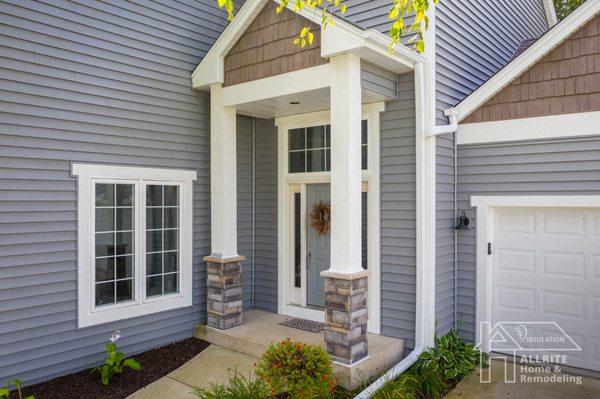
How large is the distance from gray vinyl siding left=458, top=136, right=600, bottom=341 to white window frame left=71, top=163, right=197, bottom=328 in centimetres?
347

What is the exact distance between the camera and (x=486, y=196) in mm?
5504

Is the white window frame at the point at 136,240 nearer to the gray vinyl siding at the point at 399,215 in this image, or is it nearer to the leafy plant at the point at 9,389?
the leafy plant at the point at 9,389

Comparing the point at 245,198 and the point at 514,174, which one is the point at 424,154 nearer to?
the point at 514,174

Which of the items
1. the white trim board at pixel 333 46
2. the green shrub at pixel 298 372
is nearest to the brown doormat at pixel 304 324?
the green shrub at pixel 298 372

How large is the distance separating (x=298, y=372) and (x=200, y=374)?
5.04 feet

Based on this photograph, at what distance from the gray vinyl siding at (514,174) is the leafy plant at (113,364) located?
3.85 metres

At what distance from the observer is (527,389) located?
4.66 m

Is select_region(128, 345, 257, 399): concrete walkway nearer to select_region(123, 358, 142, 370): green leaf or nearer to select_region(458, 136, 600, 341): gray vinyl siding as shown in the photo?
select_region(123, 358, 142, 370): green leaf

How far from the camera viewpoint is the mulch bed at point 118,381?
4535 millimetres

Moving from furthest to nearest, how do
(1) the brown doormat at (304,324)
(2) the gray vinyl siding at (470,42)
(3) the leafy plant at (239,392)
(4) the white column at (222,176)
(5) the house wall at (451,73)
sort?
(4) the white column at (222,176) → (1) the brown doormat at (304,324) → (2) the gray vinyl siding at (470,42) → (5) the house wall at (451,73) → (3) the leafy plant at (239,392)

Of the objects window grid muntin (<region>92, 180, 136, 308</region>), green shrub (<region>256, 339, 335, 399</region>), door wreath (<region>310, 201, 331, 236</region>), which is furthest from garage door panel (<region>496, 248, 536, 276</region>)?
window grid muntin (<region>92, 180, 136, 308</region>)

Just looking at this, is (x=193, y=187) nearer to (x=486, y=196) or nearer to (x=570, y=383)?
(x=486, y=196)

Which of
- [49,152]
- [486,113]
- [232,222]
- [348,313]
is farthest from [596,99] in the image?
[49,152]

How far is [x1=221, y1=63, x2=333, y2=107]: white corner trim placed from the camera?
16.1ft
